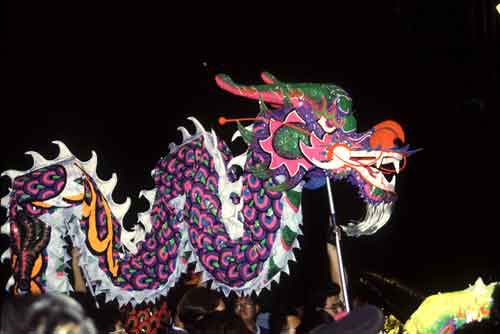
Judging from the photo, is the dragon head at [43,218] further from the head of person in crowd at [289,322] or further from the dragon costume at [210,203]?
the head of person in crowd at [289,322]

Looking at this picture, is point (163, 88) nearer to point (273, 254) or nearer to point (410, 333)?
point (273, 254)

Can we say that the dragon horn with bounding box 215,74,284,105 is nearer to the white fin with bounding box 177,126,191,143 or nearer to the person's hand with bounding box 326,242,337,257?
the white fin with bounding box 177,126,191,143

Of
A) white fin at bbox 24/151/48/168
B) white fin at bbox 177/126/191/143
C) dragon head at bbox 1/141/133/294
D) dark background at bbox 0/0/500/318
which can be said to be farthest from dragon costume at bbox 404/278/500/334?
white fin at bbox 24/151/48/168

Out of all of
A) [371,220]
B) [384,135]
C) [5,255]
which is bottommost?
[371,220]

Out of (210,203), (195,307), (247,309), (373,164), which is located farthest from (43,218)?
(373,164)

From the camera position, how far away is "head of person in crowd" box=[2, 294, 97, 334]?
1.41m

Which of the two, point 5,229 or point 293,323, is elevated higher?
point 5,229

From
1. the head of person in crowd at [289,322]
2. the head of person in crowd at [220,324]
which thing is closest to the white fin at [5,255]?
the head of person in crowd at [220,324]

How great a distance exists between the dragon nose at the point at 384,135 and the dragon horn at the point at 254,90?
504mm

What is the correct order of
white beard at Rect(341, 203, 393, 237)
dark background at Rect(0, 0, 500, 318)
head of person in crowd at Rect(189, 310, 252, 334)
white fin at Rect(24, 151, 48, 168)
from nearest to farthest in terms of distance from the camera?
1. head of person in crowd at Rect(189, 310, 252, 334)
2. white fin at Rect(24, 151, 48, 168)
3. dark background at Rect(0, 0, 500, 318)
4. white beard at Rect(341, 203, 393, 237)

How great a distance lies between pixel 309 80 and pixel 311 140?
626 millimetres

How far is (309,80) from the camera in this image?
12.4 ft

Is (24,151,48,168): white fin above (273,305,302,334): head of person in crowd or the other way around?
above

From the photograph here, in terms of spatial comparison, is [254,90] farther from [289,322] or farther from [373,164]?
[289,322]
